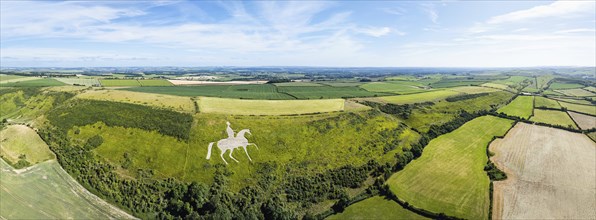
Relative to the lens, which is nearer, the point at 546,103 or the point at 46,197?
the point at 46,197

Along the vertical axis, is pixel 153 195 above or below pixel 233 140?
below

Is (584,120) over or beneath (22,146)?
beneath

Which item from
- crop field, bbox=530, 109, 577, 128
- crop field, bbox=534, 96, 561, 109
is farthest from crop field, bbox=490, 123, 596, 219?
crop field, bbox=534, 96, 561, 109

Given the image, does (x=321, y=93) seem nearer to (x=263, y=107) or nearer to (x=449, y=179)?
(x=263, y=107)

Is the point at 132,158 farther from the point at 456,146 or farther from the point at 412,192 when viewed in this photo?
the point at 456,146

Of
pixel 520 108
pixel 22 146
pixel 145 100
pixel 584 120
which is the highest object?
pixel 145 100

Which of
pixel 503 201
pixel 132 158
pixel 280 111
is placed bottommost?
pixel 503 201

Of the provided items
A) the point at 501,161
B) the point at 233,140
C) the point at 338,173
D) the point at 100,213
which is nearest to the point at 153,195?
the point at 100,213

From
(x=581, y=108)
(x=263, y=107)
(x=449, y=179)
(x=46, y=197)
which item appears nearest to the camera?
(x=46, y=197)

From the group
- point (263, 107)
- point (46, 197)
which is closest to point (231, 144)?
point (263, 107)
